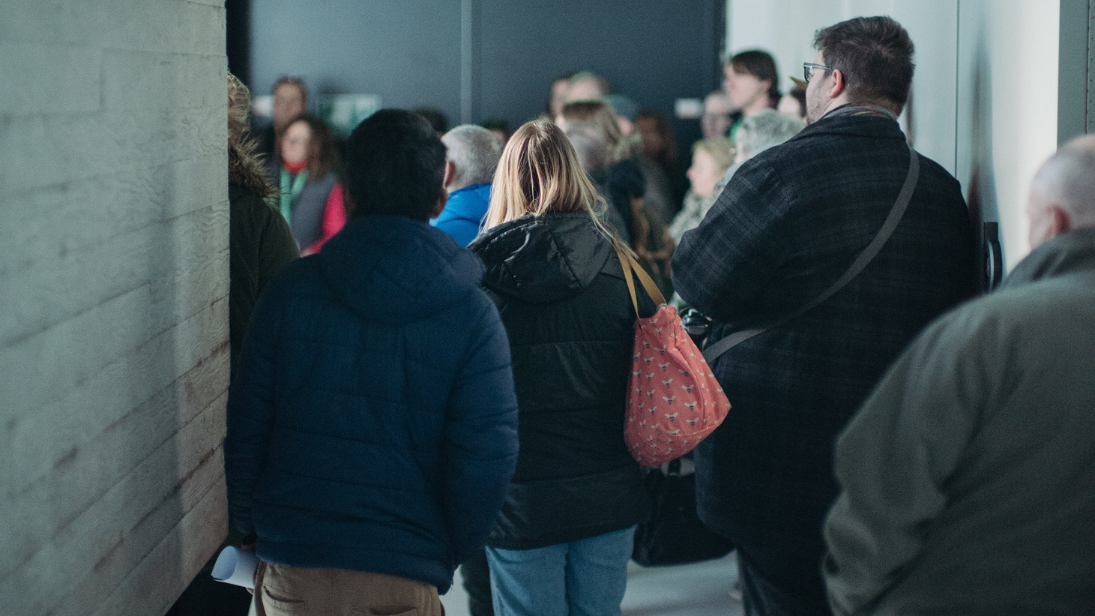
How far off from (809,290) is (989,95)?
29.2 inches

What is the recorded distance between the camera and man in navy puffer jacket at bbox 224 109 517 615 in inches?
70.5

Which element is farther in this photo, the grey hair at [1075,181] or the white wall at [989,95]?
the white wall at [989,95]

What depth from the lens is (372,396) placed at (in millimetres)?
1803

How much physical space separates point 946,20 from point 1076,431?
2155 millimetres

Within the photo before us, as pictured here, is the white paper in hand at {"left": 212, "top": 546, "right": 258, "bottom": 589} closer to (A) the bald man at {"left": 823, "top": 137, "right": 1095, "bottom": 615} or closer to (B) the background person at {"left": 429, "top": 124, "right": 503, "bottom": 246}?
(A) the bald man at {"left": 823, "top": 137, "right": 1095, "bottom": 615}

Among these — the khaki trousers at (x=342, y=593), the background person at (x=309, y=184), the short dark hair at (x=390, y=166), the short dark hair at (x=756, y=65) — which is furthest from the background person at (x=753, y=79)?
the khaki trousers at (x=342, y=593)

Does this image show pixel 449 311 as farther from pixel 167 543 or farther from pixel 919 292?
pixel 919 292

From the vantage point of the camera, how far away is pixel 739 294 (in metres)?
2.34

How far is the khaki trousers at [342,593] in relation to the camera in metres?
1.81

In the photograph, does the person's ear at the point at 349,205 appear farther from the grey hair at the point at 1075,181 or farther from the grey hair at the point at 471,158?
the grey hair at the point at 471,158

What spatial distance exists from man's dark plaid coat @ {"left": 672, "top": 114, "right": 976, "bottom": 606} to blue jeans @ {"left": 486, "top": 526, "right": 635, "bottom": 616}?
33cm

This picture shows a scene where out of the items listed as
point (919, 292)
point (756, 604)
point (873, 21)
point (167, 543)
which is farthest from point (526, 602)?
point (873, 21)

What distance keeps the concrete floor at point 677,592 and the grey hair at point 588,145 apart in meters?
Answer: 1.59

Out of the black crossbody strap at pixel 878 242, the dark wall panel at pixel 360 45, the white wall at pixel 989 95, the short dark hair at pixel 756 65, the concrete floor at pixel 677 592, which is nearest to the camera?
the white wall at pixel 989 95
